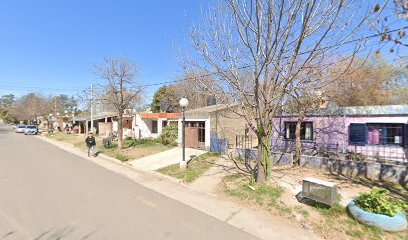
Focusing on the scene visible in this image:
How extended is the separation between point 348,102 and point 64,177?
64.3 ft

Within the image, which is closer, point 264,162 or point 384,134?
point 264,162

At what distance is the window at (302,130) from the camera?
13.2 metres

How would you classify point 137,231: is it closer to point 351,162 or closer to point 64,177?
point 64,177

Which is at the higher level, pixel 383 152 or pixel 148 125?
pixel 148 125

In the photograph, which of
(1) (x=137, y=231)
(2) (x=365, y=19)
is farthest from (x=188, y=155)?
(2) (x=365, y=19)

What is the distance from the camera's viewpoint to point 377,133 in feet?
36.0

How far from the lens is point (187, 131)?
57.3 ft

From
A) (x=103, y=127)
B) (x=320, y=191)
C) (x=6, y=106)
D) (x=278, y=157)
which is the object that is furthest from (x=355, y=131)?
(x=6, y=106)

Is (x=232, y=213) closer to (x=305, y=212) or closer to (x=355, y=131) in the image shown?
(x=305, y=212)

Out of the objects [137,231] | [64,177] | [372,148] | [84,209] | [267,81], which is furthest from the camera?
[372,148]

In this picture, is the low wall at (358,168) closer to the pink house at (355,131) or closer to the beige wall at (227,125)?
the pink house at (355,131)

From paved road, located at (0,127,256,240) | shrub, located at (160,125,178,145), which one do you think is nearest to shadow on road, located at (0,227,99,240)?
paved road, located at (0,127,256,240)

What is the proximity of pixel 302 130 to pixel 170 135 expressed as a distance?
9783 mm

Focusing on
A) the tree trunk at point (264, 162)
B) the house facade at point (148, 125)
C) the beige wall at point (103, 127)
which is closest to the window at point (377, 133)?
the tree trunk at point (264, 162)
